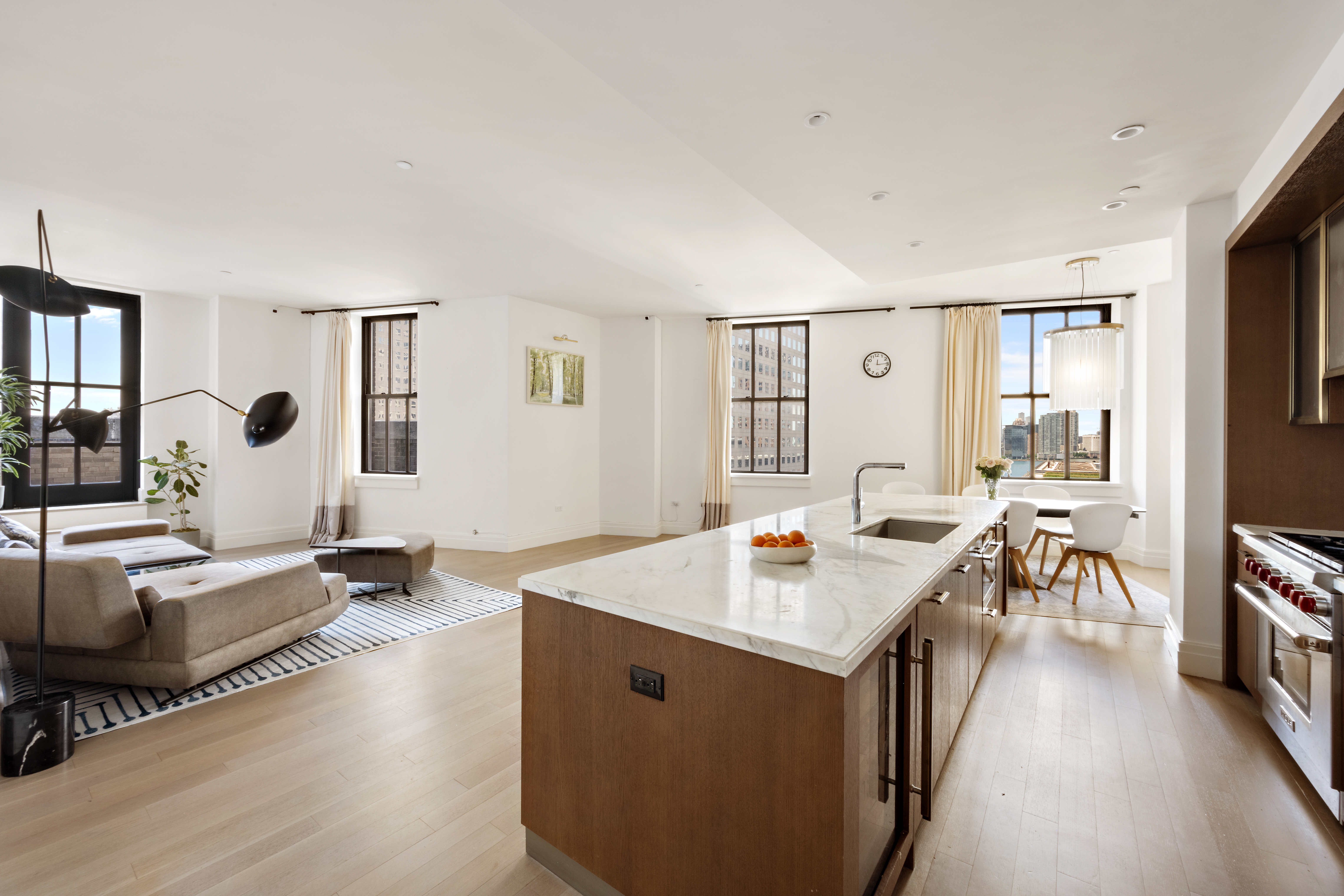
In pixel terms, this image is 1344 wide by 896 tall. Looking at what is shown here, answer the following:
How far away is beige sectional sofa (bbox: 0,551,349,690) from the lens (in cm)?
262

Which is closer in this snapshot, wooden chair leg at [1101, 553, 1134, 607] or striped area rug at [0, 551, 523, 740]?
striped area rug at [0, 551, 523, 740]

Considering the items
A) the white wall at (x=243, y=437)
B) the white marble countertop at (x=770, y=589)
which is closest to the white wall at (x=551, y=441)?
the white wall at (x=243, y=437)

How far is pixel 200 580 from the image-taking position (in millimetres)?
3623

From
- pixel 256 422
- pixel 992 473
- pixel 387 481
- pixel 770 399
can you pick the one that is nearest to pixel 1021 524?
pixel 992 473

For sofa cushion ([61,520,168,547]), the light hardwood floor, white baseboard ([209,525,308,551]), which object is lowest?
the light hardwood floor

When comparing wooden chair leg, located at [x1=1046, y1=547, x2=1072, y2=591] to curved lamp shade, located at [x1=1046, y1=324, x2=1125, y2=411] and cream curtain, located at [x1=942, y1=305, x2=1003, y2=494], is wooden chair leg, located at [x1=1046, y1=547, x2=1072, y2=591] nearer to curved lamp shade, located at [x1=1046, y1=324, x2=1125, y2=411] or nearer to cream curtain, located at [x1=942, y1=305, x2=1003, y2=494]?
curved lamp shade, located at [x1=1046, y1=324, x2=1125, y2=411]

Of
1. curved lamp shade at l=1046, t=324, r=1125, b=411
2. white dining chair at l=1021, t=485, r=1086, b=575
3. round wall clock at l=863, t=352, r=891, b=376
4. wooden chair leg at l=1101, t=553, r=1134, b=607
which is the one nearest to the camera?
wooden chair leg at l=1101, t=553, r=1134, b=607

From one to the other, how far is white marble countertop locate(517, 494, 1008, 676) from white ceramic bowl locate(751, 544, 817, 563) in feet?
0.09

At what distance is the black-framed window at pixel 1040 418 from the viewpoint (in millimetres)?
6488

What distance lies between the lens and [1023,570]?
4.96 m

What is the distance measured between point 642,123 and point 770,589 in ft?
7.65

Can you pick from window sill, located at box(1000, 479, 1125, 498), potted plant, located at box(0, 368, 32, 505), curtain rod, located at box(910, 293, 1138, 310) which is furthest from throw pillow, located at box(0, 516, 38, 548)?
window sill, located at box(1000, 479, 1125, 498)

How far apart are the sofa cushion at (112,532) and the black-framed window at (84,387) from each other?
0.98 m

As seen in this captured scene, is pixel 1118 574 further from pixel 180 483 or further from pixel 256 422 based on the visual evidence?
pixel 180 483
